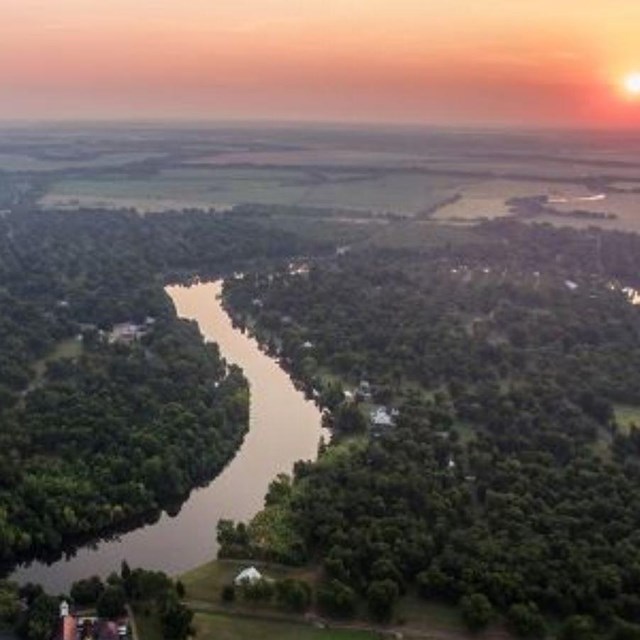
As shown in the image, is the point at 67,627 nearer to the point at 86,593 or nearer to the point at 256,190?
the point at 86,593

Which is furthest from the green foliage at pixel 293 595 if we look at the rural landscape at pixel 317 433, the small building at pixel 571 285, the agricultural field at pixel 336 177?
the agricultural field at pixel 336 177

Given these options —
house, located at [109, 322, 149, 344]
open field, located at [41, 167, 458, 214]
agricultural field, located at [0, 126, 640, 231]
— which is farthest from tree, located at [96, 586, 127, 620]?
open field, located at [41, 167, 458, 214]

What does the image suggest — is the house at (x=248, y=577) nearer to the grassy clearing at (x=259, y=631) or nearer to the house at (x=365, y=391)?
the grassy clearing at (x=259, y=631)

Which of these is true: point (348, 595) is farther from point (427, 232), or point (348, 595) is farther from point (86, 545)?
point (427, 232)

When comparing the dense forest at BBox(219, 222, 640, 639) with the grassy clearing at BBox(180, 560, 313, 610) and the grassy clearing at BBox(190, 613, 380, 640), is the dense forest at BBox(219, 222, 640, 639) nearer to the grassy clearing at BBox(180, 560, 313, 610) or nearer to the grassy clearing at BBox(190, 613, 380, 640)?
the grassy clearing at BBox(180, 560, 313, 610)

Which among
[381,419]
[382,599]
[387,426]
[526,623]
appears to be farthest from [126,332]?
[526,623]

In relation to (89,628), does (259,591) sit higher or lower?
higher

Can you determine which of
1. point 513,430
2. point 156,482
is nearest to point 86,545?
point 156,482
